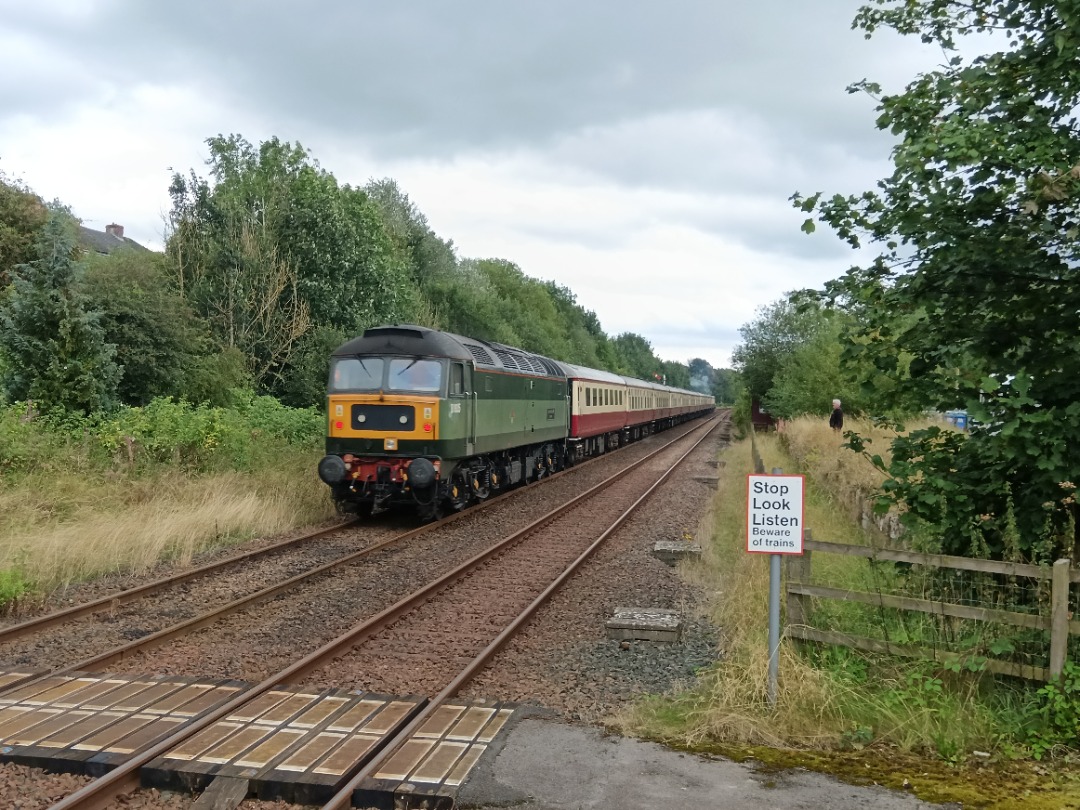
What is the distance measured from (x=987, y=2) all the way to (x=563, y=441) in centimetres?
1853

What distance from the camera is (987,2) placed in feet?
19.9

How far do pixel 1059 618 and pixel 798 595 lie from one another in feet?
5.46

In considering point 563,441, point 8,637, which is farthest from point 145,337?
point 8,637

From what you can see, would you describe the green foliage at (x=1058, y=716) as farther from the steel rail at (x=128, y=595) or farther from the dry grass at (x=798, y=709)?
the steel rail at (x=128, y=595)

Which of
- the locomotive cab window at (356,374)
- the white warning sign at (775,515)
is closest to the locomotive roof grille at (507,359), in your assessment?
the locomotive cab window at (356,374)

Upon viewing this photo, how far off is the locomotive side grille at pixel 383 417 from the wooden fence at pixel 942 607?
7929 mm

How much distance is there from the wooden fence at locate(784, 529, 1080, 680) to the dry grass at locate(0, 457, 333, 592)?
292 inches

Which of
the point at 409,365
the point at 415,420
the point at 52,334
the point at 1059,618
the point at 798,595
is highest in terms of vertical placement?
the point at 52,334

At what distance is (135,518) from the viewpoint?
11883 mm

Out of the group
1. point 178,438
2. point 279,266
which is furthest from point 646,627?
point 279,266

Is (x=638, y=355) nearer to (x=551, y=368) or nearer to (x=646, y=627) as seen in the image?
(x=551, y=368)

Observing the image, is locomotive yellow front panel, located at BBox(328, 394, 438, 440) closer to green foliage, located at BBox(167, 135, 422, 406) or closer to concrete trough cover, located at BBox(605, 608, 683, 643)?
concrete trough cover, located at BBox(605, 608, 683, 643)

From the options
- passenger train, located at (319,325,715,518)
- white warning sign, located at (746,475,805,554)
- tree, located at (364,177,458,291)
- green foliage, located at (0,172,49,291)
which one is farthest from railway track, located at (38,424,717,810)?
tree, located at (364,177,458,291)

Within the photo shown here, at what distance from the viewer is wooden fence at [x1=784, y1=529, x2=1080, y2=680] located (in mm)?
5344
